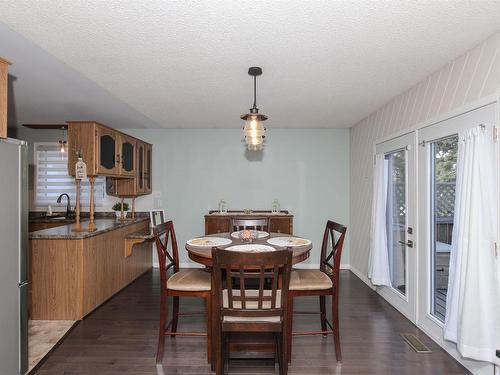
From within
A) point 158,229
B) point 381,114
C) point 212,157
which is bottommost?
point 158,229

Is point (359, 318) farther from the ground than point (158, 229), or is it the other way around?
point (158, 229)

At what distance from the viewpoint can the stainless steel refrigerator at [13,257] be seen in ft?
6.21

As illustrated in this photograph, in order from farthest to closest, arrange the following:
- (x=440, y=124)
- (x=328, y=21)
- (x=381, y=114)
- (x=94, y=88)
Result: (x=381, y=114)
(x=94, y=88)
(x=440, y=124)
(x=328, y=21)

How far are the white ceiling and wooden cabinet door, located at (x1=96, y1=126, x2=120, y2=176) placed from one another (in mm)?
504

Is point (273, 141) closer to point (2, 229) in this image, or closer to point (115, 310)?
point (115, 310)

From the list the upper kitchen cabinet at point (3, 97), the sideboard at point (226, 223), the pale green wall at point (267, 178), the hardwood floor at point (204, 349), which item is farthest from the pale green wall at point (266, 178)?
the upper kitchen cabinet at point (3, 97)

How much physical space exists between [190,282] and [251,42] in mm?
1859

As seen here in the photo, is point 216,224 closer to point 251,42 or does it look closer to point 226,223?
point 226,223

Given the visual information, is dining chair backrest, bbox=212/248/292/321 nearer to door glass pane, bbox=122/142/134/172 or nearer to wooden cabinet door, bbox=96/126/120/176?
wooden cabinet door, bbox=96/126/120/176

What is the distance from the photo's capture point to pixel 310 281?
2.49 metres

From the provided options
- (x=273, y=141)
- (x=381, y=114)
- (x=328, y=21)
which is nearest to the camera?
(x=328, y=21)

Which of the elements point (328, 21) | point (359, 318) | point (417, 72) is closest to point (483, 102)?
point (417, 72)

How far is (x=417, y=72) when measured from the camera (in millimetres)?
2664

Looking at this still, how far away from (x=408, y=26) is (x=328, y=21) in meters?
0.52
